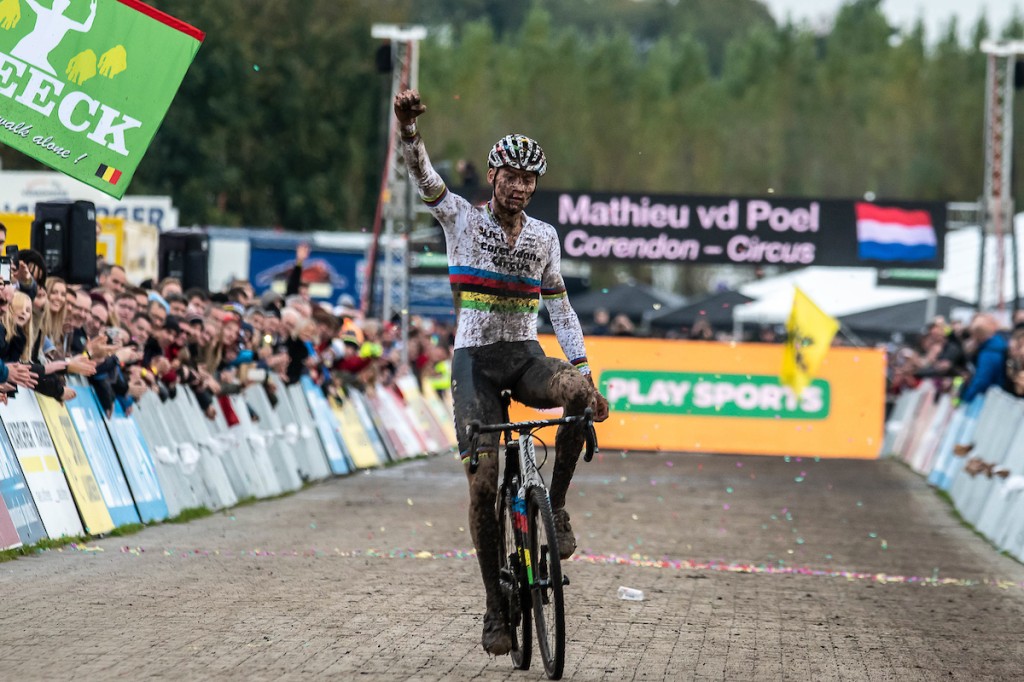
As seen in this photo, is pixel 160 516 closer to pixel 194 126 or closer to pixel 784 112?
pixel 194 126

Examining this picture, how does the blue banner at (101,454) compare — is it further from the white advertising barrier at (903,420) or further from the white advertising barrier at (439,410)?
the white advertising barrier at (903,420)

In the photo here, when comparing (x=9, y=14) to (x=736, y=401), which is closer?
(x=9, y=14)

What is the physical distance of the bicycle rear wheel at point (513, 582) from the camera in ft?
26.5

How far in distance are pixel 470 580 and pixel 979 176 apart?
69.6 metres

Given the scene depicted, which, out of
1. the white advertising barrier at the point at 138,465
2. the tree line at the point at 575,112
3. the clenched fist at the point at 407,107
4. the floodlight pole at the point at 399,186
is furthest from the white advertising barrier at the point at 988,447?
the tree line at the point at 575,112

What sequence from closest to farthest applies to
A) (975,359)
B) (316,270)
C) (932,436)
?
(975,359), (932,436), (316,270)

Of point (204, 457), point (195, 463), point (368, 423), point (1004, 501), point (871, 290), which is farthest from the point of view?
point (871, 290)

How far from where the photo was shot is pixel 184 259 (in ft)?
67.1

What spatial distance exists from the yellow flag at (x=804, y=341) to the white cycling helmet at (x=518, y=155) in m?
18.9

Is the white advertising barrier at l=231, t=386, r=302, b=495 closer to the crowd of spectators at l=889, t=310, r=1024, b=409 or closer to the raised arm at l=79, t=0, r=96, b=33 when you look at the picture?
the raised arm at l=79, t=0, r=96, b=33

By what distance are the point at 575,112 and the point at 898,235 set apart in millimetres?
49449

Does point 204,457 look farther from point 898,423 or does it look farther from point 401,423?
point 898,423

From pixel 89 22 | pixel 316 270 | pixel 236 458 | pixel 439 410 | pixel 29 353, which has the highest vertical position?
pixel 89 22

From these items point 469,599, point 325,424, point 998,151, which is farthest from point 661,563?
point 998,151
